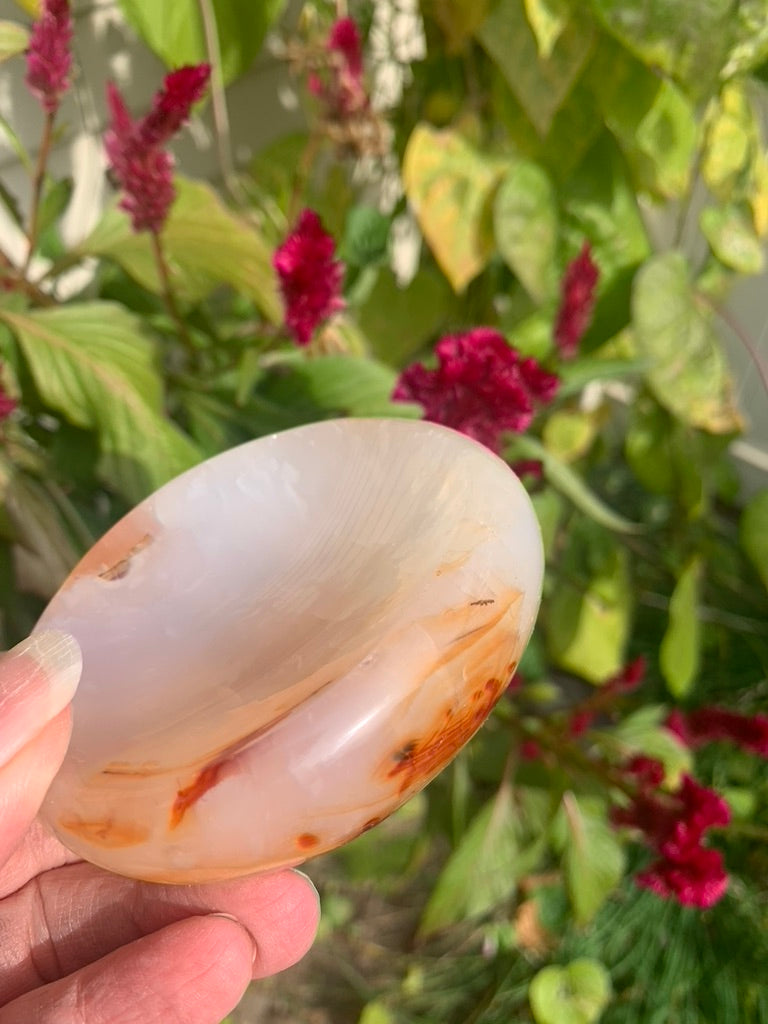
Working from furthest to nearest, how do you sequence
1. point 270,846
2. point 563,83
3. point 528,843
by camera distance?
point 528,843
point 563,83
point 270,846

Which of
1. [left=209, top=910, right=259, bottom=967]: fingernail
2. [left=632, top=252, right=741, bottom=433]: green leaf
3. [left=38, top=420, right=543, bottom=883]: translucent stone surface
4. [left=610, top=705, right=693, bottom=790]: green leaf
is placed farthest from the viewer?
[left=610, top=705, right=693, bottom=790]: green leaf

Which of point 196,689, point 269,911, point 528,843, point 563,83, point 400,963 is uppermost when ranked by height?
point 563,83

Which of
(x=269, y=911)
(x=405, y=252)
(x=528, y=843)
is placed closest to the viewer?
(x=269, y=911)

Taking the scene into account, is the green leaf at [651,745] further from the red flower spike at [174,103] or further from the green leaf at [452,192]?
the red flower spike at [174,103]

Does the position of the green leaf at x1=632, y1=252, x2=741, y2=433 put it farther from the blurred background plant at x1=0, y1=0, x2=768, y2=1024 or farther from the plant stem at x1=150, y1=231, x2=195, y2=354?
the plant stem at x1=150, y1=231, x2=195, y2=354

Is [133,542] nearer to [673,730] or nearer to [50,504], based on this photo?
[50,504]

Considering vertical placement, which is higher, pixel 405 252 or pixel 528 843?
pixel 405 252

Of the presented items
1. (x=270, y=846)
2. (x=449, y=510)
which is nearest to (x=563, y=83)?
(x=449, y=510)

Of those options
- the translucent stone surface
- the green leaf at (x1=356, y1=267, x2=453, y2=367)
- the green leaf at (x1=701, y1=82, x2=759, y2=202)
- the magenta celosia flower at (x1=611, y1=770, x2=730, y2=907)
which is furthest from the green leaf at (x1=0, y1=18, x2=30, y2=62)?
the magenta celosia flower at (x1=611, y1=770, x2=730, y2=907)
